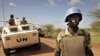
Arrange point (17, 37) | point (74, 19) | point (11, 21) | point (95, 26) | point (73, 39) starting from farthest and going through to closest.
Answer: point (95, 26) → point (11, 21) → point (17, 37) → point (74, 19) → point (73, 39)

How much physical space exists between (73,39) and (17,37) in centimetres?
1175

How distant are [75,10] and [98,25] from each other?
28.9 metres

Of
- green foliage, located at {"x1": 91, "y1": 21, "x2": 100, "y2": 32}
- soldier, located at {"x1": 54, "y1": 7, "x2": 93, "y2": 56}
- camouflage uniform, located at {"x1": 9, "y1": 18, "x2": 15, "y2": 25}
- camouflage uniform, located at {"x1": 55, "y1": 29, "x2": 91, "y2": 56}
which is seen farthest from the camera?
green foliage, located at {"x1": 91, "y1": 21, "x2": 100, "y2": 32}

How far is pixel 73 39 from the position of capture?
3.84 metres

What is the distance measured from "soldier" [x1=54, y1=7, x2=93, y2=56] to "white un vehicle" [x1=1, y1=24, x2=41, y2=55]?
11.4 m

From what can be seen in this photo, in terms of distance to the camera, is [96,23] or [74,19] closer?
[74,19]

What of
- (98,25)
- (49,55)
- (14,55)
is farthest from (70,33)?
(98,25)

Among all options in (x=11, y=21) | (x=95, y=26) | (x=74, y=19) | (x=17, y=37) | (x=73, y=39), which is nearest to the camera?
(x=73, y=39)

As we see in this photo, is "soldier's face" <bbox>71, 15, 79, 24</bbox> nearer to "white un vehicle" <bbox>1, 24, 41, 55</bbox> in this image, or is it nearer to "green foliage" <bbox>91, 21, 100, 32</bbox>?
"white un vehicle" <bbox>1, 24, 41, 55</bbox>

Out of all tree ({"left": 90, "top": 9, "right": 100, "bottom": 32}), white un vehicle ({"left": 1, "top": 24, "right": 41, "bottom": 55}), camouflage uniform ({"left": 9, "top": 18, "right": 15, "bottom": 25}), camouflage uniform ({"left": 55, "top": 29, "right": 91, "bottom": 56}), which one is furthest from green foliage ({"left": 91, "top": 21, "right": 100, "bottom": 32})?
camouflage uniform ({"left": 55, "top": 29, "right": 91, "bottom": 56})

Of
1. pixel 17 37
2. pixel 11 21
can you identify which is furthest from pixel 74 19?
pixel 11 21

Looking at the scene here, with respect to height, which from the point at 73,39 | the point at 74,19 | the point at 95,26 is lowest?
the point at 95,26

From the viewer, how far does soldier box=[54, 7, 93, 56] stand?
3834 mm

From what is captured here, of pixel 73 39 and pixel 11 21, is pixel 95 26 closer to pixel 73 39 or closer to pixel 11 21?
pixel 11 21
